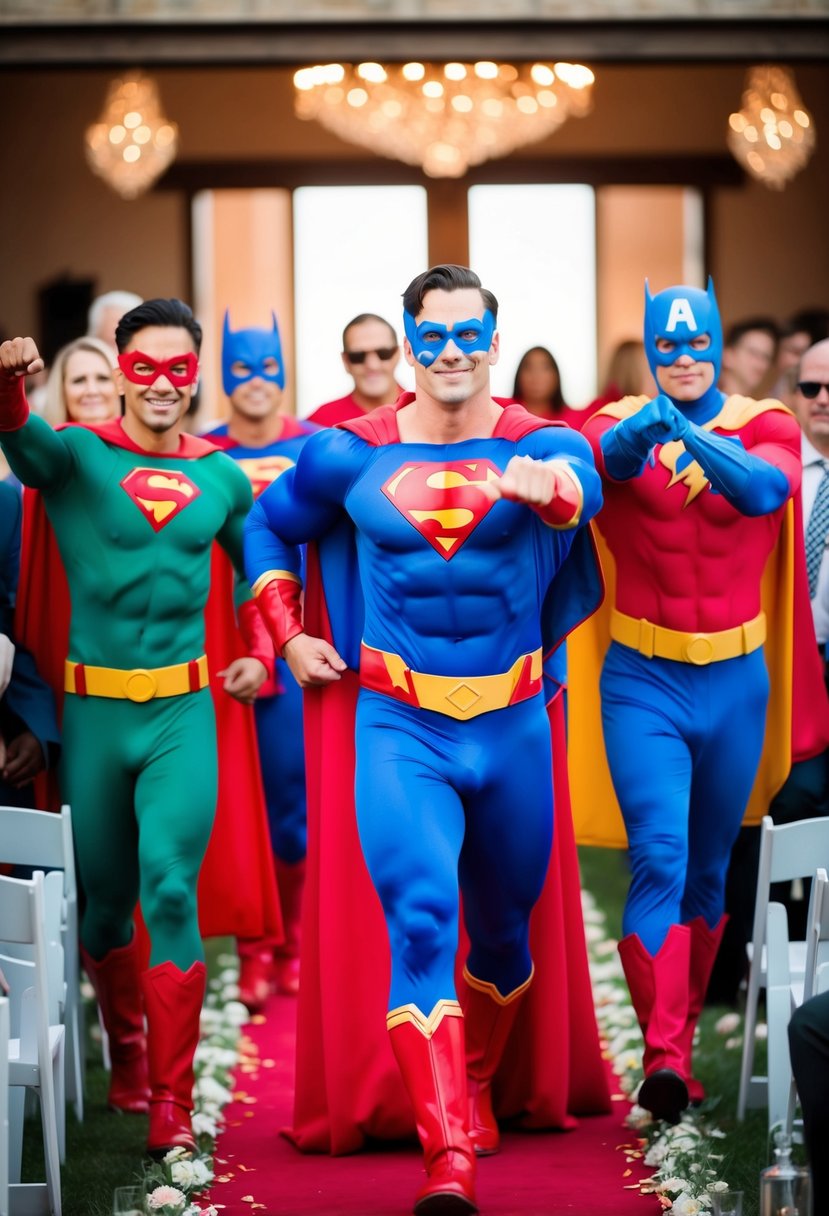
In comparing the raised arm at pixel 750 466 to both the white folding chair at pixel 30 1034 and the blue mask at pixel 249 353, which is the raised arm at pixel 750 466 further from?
the blue mask at pixel 249 353

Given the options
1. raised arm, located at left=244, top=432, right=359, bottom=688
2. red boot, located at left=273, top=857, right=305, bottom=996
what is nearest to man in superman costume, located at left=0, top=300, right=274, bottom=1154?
raised arm, located at left=244, top=432, right=359, bottom=688

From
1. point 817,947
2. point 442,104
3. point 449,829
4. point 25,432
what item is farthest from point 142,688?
point 442,104

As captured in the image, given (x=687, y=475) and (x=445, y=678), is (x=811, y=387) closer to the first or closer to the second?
(x=687, y=475)

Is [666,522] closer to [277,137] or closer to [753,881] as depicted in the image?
[753,881]

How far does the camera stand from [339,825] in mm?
4695

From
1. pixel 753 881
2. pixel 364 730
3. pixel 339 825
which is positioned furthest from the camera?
pixel 753 881

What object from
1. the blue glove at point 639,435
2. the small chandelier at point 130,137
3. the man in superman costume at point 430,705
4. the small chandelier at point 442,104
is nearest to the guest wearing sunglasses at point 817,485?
the blue glove at point 639,435

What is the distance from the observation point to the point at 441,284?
4270mm

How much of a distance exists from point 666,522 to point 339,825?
1123mm

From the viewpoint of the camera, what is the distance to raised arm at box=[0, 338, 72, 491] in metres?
4.53

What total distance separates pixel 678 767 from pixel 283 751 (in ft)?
6.29

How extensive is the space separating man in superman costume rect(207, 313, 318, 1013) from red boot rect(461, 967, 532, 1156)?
164 centimetres

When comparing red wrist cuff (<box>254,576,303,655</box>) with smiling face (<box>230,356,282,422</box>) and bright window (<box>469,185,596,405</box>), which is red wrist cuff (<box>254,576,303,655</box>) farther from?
bright window (<box>469,185,596,405</box>)

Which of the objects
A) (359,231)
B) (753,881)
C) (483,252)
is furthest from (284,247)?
(753,881)
